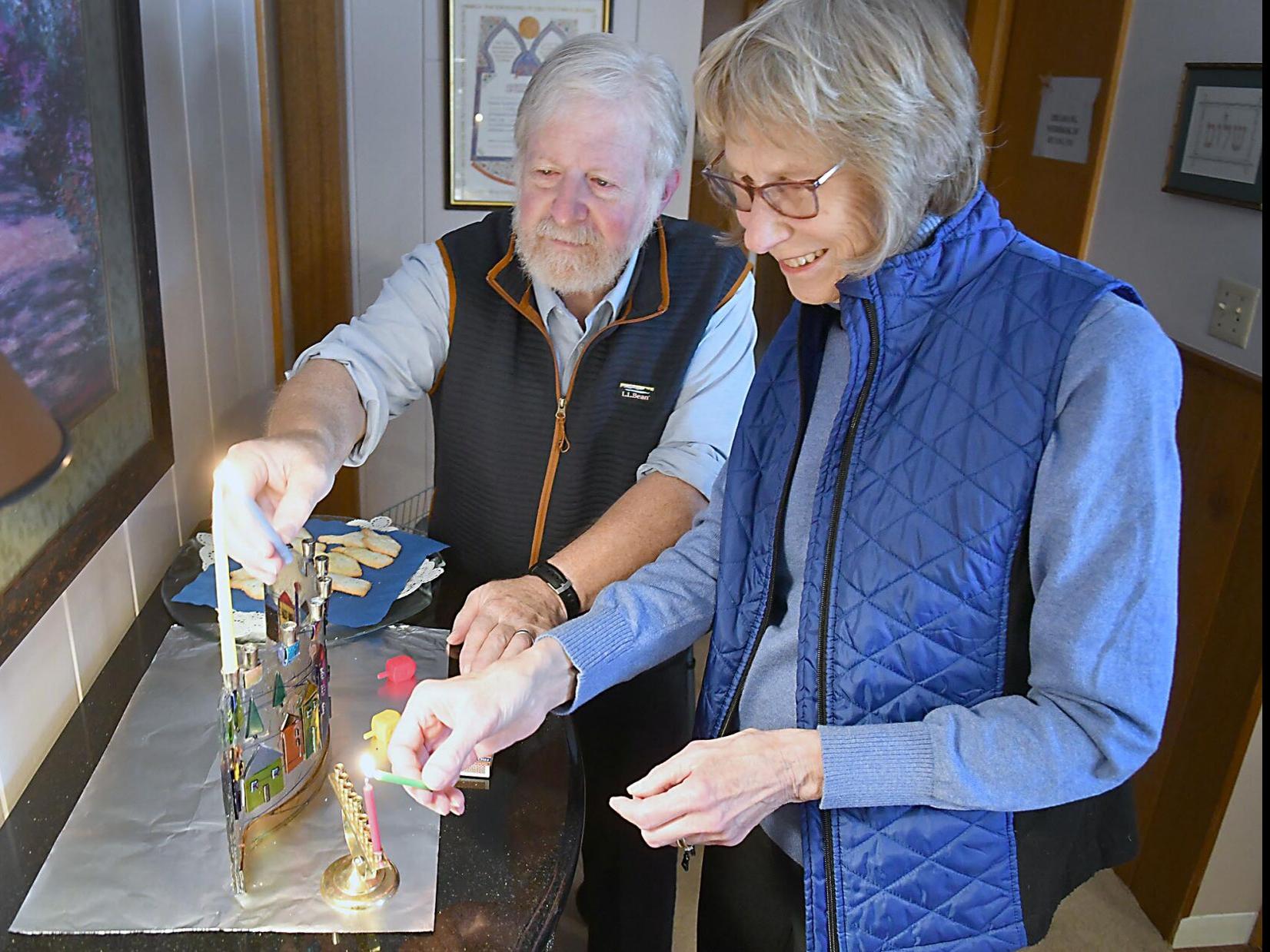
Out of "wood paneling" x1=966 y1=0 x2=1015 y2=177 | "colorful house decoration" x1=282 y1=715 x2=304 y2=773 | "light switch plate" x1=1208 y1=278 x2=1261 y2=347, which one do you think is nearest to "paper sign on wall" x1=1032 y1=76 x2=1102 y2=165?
"wood paneling" x1=966 y1=0 x2=1015 y2=177

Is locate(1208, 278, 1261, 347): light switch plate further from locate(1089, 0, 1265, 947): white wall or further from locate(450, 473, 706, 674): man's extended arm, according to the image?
locate(450, 473, 706, 674): man's extended arm

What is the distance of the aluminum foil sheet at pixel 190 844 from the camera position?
3.02 ft

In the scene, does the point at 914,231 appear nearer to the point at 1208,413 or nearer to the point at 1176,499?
the point at 1176,499

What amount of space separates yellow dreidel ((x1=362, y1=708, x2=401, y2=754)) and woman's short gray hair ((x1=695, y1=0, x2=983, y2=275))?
697 mm

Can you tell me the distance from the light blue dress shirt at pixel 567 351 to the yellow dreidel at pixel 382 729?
1.77 ft

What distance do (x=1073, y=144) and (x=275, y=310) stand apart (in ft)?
6.41

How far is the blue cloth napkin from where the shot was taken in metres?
1.39

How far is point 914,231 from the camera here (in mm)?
992

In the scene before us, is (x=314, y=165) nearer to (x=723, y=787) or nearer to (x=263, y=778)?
(x=263, y=778)

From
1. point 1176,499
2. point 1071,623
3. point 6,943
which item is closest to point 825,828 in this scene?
point 1071,623

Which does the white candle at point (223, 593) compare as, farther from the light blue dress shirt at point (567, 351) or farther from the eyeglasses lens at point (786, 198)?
the light blue dress shirt at point (567, 351)

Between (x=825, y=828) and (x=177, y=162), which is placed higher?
(x=177, y=162)

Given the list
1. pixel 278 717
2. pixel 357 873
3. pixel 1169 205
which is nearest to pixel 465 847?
pixel 357 873

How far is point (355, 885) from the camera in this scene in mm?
956
